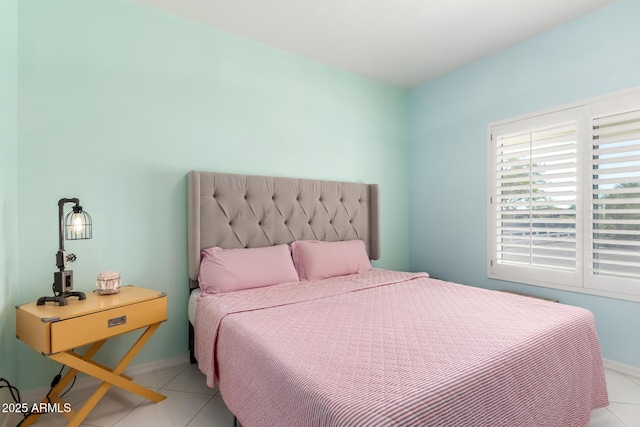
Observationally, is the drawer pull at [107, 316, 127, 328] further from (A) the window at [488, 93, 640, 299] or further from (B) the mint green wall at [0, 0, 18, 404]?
(A) the window at [488, 93, 640, 299]

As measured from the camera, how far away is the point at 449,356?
117 centimetres

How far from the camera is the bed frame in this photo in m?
2.31

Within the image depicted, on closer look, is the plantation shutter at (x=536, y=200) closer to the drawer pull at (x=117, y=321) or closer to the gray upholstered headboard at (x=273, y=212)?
the gray upholstered headboard at (x=273, y=212)

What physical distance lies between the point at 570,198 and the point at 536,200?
0.23 m

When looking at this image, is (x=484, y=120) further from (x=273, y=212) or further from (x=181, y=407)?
(x=181, y=407)

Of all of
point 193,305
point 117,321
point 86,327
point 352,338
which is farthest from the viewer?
point 193,305

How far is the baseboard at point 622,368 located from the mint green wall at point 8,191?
11.9 ft

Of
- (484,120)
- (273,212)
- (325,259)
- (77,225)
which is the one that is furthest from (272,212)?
(484,120)

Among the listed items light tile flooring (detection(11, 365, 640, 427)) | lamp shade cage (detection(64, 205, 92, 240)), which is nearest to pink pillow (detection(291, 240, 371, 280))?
light tile flooring (detection(11, 365, 640, 427))

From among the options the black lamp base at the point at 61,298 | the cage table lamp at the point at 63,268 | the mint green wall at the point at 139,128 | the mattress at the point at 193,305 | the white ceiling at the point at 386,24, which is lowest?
the mattress at the point at 193,305

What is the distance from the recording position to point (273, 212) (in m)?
2.64

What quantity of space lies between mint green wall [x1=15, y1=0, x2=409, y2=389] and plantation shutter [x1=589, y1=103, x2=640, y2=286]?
212 centimetres

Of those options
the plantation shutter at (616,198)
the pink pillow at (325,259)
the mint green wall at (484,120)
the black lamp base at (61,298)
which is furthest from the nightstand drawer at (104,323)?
the plantation shutter at (616,198)

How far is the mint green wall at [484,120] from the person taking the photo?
223cm
